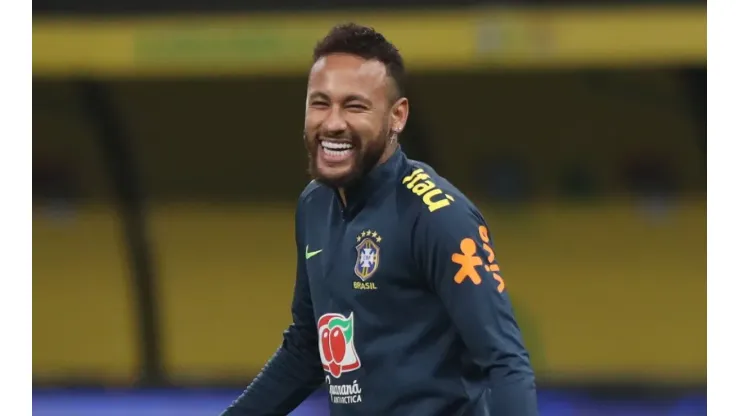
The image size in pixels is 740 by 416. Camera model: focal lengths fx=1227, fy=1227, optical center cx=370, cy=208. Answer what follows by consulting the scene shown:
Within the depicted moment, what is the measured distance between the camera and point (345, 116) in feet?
10.2

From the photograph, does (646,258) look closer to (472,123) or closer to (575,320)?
(575,320)

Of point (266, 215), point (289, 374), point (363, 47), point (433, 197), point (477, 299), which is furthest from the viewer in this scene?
point (266, 215)

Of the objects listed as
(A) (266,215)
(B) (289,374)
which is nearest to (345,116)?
(B) (289,374)

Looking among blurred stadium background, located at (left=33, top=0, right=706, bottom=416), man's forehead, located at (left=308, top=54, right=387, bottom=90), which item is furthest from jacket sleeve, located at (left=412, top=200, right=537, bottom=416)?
blurred stadium background, located at (left=33, top=0, right=706, bottom=416)

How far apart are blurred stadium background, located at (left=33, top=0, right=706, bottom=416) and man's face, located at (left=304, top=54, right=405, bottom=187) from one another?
426 centimetres

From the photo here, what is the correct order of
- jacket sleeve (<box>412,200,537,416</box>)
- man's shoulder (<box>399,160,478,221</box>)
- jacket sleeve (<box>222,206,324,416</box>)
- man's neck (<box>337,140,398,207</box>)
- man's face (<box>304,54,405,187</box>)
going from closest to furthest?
1. jacket sleeve (<box>412,200,537,416</box>)
2. man's shoulder (<box>399,160,478,221</box>)
3. man's face (<box>304,54,405,187</box>)
4. man's neck (<box>337,140,398,207</box>)
5. jacket sleeve (<box>222,206,324,416</box>)

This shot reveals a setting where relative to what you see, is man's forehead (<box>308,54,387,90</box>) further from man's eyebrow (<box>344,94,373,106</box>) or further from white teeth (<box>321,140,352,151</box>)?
white teeth (<box>321,140,352,151</box>)

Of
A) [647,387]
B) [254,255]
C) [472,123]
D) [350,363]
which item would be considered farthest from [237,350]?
[350,363]

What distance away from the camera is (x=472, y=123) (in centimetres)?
903

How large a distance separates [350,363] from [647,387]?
18.7 ft

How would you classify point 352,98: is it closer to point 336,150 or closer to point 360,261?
point 336,150

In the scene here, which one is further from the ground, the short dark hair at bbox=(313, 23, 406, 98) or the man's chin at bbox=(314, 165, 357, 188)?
the short dark hair at bbox=(313, 23, 406, 98)

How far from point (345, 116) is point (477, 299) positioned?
0.58 m

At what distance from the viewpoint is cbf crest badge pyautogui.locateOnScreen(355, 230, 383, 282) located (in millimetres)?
3123
